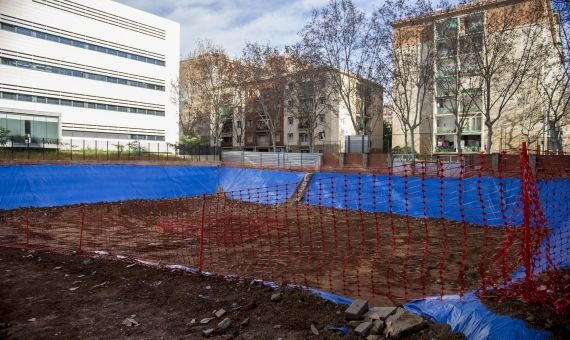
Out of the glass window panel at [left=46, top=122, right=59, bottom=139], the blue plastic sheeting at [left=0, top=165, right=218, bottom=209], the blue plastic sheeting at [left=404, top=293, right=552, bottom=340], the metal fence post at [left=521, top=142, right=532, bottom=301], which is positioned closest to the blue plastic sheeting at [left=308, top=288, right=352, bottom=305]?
the blue plastic sheeting at [left=404, top=293, right=552, bottom=340]

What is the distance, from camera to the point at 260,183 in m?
25.1

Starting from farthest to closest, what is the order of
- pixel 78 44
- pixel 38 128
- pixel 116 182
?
pixel 78 44
pixel 38 128
pixel 116 182

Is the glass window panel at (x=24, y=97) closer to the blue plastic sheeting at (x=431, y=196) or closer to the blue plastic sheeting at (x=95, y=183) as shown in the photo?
the blue plastic sheeting at (x=95, y=183)

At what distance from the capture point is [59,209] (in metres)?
19.6

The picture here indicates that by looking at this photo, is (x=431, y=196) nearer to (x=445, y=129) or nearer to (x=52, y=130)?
(x=445, y=129)

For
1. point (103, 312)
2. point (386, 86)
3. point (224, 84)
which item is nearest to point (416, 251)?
point (103, 312)

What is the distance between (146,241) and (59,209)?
33.5ft

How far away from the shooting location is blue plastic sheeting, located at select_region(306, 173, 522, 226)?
14.8m

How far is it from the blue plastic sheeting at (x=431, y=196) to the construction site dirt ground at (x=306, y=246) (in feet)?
1.97

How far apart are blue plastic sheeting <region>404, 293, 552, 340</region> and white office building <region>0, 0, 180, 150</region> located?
32810 millimetres

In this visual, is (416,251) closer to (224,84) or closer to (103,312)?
(103,312)

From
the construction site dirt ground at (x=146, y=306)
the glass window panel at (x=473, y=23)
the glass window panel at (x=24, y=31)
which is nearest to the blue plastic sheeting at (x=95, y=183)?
the construction site dirt ground at (x=146, y=306)

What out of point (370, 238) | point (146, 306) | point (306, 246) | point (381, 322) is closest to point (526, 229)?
point (381, 322)

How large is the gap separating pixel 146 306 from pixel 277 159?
→ 1019 inches
